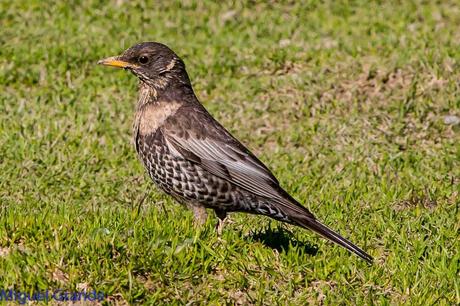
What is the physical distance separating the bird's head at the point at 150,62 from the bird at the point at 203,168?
0.43 feet

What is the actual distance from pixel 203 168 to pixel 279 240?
83 centimetres

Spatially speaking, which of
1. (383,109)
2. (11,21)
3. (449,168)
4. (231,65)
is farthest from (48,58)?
(449,168)

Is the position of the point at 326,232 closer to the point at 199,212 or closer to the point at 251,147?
the point at 199,212

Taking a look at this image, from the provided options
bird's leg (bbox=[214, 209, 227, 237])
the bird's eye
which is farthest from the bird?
the bird's eye

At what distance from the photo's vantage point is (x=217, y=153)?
780 cm

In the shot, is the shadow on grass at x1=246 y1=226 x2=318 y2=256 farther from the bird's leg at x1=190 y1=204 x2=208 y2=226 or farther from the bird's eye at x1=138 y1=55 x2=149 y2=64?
the bird's eye at x1=138 y1=55 x2=149 y2=64

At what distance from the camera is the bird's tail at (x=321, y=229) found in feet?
23.6

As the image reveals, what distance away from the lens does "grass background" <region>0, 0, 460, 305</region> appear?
22.4ft

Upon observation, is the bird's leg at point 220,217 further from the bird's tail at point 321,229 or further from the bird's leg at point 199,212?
the bird's tail at point 321,229

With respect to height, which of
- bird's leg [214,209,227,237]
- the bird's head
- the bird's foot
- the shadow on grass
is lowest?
the shadow on grass

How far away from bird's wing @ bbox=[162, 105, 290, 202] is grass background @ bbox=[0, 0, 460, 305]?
42cm

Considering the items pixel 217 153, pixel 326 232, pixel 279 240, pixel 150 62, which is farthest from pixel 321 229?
pixel 150 62

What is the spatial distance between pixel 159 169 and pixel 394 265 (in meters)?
1.97

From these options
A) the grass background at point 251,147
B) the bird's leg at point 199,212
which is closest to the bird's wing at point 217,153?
the bird's leg at point 199,212
